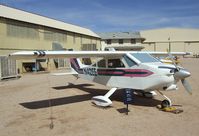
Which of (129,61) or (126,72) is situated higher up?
(129,61)

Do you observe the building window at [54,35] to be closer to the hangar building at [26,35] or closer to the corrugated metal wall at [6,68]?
the hangar building at [26,35]

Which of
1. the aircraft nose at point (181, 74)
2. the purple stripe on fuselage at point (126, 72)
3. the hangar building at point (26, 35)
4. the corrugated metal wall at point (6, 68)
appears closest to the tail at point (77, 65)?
the purple stripe on fuselage at point (126, 72)

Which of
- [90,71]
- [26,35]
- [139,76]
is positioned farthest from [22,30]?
[139,76]

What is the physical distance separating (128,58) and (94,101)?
7.25ft

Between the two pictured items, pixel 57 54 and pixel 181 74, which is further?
pixel 57 54

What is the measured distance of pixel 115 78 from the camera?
370 inches

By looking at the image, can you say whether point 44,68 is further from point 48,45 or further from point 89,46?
point 89,46

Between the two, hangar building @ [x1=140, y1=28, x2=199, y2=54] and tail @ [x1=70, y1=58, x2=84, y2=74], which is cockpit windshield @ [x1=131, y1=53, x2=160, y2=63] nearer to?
tail @ [x1=70, y1=58, x2=84, y2=74]

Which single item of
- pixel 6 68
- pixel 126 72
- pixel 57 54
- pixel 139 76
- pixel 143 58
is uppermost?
pixel 57 54

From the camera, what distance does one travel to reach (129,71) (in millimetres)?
8781

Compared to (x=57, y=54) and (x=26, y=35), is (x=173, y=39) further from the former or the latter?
(x=57, y=54)

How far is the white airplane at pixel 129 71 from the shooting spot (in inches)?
304

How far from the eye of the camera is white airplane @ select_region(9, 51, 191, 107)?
7711mm

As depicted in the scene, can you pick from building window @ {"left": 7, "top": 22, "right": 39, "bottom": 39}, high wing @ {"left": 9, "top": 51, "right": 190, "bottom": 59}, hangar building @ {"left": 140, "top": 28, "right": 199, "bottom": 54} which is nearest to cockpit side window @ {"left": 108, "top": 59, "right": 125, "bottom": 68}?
high wing @ {"left": 9, "top": 51, "right": 190, "bottom": 59}
